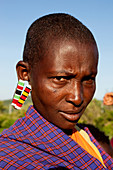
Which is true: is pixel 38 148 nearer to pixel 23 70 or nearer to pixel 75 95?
pixel 75 95

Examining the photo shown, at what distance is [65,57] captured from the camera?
152 centimetres

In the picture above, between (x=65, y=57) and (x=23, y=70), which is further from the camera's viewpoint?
(x=23, y=70)

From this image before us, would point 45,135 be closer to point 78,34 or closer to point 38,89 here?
point 38,89

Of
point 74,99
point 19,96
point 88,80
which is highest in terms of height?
point 88,80

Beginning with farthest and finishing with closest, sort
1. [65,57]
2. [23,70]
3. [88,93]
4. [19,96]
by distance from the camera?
[19,96] → [23,70] → [88,93] → [65,57]

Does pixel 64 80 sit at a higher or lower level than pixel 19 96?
higher

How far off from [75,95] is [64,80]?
0.39 ft

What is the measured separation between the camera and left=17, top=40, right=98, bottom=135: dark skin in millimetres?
1525

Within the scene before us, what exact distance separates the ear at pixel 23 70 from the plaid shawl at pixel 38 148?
23 cm

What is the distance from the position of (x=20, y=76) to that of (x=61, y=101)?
15.7 inches

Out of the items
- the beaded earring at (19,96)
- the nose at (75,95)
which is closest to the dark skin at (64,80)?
the nose at (75,95)

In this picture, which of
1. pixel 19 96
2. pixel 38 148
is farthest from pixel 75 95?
pixel 19 96

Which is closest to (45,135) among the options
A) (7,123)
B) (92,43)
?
(92,43)

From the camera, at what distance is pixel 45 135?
1.63 metres
